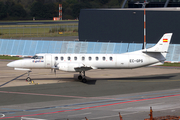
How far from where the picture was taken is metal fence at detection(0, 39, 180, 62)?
4625cm

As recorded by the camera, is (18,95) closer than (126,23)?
Yes

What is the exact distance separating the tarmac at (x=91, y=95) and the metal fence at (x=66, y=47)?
1186 cm

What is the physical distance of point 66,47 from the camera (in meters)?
49.4

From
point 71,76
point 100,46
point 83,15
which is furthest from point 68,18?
point 71,76

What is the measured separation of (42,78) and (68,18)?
125914mm

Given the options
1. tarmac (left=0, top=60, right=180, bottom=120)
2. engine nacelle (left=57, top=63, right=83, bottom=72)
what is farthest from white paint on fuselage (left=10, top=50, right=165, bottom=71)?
tarmac (left=0, top=60, right=180, bottom=120)

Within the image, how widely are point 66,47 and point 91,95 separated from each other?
88.7 feet

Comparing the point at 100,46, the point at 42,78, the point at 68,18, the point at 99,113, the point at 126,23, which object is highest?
the point at 68,18

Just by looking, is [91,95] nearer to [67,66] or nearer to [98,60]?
[67,66]

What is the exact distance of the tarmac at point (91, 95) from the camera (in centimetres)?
1836

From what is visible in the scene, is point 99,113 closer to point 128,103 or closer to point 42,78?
point 128,103

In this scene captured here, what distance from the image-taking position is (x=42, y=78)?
104 feet

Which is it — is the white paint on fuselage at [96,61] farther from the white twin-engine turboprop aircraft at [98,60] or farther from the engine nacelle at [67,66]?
the engine nacelle at [67,66]

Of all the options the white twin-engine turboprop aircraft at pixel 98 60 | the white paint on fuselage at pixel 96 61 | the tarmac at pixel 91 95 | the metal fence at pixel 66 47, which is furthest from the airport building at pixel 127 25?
the white paint on fuselage at pixel 96 61
